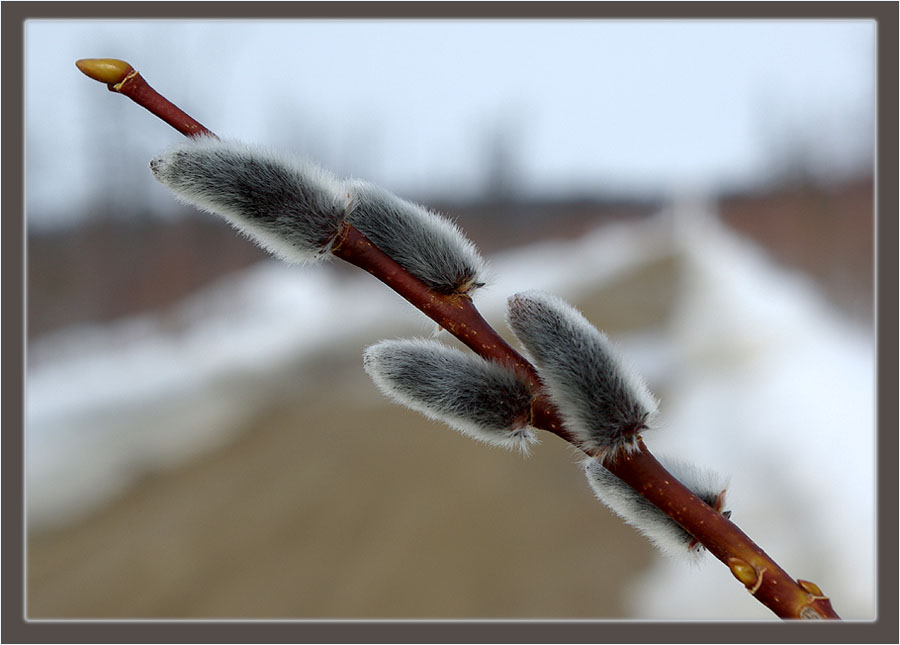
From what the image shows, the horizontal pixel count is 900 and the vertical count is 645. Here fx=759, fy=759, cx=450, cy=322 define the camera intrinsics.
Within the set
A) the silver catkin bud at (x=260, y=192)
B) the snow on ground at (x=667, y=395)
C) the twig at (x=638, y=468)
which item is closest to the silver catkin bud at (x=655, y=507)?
the twig at (x=638, y=468)

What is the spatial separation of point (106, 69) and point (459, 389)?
178mm

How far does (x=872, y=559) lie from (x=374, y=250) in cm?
229

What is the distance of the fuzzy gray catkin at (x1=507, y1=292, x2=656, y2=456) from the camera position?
301mm

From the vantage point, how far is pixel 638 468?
0.32 meters

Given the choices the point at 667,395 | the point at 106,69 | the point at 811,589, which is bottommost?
the point at 667,395

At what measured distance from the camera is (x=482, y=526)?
248 cm

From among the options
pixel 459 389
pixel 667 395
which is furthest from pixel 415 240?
pixel 667 395

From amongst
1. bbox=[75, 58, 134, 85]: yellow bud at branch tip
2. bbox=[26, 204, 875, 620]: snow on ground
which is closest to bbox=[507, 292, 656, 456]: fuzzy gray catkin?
bbox=[75, 58, 134, 85]: yellow bud at branch tip

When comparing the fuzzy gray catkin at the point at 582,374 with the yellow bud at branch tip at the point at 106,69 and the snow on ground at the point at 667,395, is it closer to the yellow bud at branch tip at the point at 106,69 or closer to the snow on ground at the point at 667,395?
the yellow bud at branch tip at the point at 106,69

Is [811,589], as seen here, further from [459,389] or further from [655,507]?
[459,389]

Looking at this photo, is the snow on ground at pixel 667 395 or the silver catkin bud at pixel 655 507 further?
the snow on ground at pixel 667 395

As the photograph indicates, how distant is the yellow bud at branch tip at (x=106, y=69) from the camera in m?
0.28

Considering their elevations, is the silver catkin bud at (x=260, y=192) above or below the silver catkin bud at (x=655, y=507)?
above

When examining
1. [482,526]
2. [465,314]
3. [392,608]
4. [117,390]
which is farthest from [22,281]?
[117,390]
